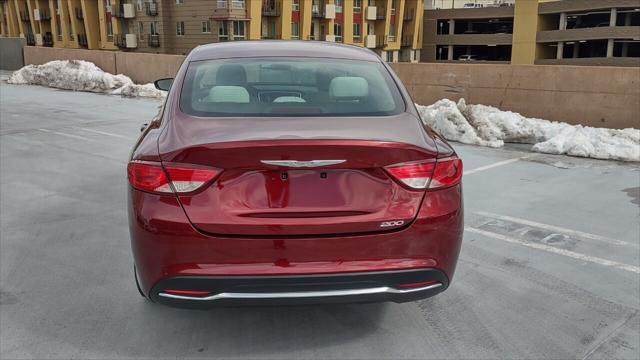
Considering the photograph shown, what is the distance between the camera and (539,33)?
6344 centimetres

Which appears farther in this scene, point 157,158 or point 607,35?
point 607,35

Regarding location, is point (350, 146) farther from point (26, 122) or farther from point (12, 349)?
point (26, 122)

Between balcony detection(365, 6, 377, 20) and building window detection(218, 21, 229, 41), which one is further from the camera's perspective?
balcony detection(365, 6, 377, 20)

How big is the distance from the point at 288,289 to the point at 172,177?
78 cm

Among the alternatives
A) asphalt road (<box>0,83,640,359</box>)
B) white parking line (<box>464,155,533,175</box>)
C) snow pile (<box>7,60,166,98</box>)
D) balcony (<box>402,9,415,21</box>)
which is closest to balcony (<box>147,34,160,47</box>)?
balcony (<box>402,9,415,21</box>)

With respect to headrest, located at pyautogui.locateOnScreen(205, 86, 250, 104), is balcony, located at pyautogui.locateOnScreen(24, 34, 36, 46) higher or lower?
higher

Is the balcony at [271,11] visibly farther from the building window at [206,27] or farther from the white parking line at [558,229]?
the white parking line at [558,229]

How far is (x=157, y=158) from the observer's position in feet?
9.16

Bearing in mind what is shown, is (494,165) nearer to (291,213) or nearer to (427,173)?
(427,173)

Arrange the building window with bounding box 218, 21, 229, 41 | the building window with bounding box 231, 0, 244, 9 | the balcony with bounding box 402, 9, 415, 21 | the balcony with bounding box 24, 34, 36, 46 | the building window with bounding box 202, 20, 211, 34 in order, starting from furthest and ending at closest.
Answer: the balcony with bounding box 24, 34, 36, 46 < the balcony with bounding box 402, 9, 415, 21 < the building window with bounding box 202, 20, 211, 34 < the building window with bounding box 218, 21, 229, 41 < the building window with bounding box 231, 0, 244, 9

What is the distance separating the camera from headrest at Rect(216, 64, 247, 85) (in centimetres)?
361

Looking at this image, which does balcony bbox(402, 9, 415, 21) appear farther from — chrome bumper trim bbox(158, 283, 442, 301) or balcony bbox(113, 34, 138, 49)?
chrome bumper trim bbox(158, 283, 442, 301)

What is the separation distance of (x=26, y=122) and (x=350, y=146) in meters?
11.8

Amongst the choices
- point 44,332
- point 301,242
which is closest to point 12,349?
point 44,332
